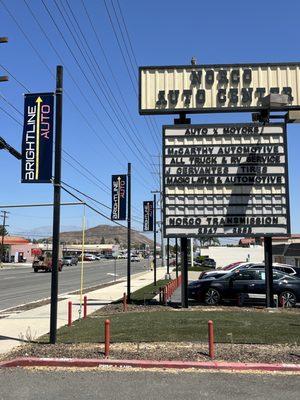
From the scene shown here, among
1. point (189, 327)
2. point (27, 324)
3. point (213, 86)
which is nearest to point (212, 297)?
point (189, 327)

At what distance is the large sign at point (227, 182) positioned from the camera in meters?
16.0

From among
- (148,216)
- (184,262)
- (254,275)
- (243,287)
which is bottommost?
(243,287)

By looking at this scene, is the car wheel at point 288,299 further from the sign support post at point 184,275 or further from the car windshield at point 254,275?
the sign support post at point 184,275

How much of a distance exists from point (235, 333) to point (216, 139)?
22.7 feet

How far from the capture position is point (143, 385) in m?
7.66

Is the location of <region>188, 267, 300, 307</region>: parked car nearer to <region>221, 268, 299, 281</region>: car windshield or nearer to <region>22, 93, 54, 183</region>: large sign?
<region>221, 268, 299, 281</region>: car windshield

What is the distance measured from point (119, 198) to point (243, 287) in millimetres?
6726

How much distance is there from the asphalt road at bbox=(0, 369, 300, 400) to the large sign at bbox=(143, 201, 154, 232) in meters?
26.3

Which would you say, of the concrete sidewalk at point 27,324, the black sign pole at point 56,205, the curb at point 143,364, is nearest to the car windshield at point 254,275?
the concrete sidewalk at point 27,324

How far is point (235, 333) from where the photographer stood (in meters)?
11.4

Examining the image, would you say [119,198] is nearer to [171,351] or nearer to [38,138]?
[38,138]

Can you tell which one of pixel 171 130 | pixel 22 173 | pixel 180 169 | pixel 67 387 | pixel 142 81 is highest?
pixel 142 81

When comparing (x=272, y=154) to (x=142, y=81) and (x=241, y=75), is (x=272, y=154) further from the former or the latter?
(x=142, y=81)

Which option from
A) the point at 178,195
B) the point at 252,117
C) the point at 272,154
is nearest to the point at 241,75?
the point at 252,117
